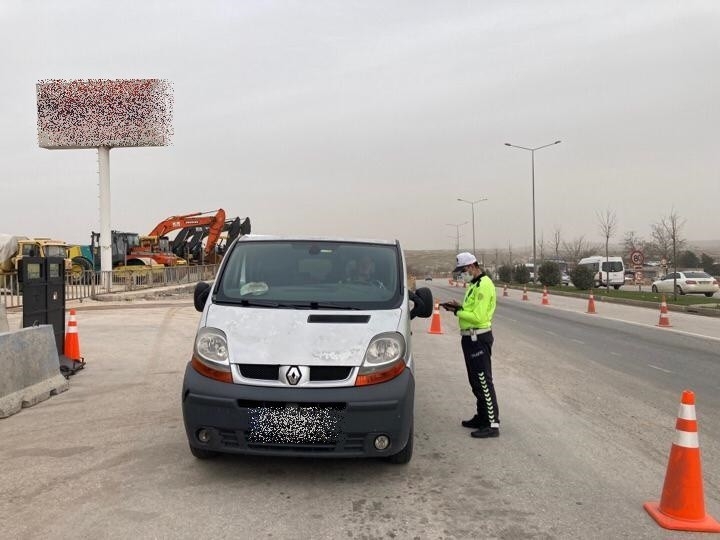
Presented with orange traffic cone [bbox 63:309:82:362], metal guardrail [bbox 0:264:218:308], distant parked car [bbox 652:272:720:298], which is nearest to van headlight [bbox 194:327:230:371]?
orange traffic cone [bbox 63:309:82:362]

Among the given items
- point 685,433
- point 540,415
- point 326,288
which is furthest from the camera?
point 540,415

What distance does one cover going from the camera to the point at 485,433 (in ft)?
18.2

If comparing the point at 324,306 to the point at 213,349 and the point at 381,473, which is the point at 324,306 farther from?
the point at 381,473

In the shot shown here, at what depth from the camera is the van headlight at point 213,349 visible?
4281 millimetres

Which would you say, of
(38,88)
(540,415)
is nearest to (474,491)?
(540,415)

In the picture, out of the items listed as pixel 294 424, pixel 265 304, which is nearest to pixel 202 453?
pixel 294 424

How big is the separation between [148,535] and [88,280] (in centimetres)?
2271

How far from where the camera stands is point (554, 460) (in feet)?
16.2

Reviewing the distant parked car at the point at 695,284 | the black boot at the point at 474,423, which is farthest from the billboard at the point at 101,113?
the black boot at the point at 474,423

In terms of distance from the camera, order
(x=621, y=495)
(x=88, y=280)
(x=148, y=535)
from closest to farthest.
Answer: (x=148, y=535), (x=621, y=495), (x=88, y=280)

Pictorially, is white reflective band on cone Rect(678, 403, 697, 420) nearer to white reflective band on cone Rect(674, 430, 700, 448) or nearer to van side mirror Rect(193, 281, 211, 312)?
white reflective band on cone Rect(674, 430, 700, 448)

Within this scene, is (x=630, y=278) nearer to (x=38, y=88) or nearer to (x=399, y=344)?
(x=38, y=88)

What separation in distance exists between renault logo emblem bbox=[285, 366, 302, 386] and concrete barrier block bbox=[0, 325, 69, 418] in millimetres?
3786

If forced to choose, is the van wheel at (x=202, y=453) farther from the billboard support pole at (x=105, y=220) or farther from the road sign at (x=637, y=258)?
the road sign at (x=637, y=258)
